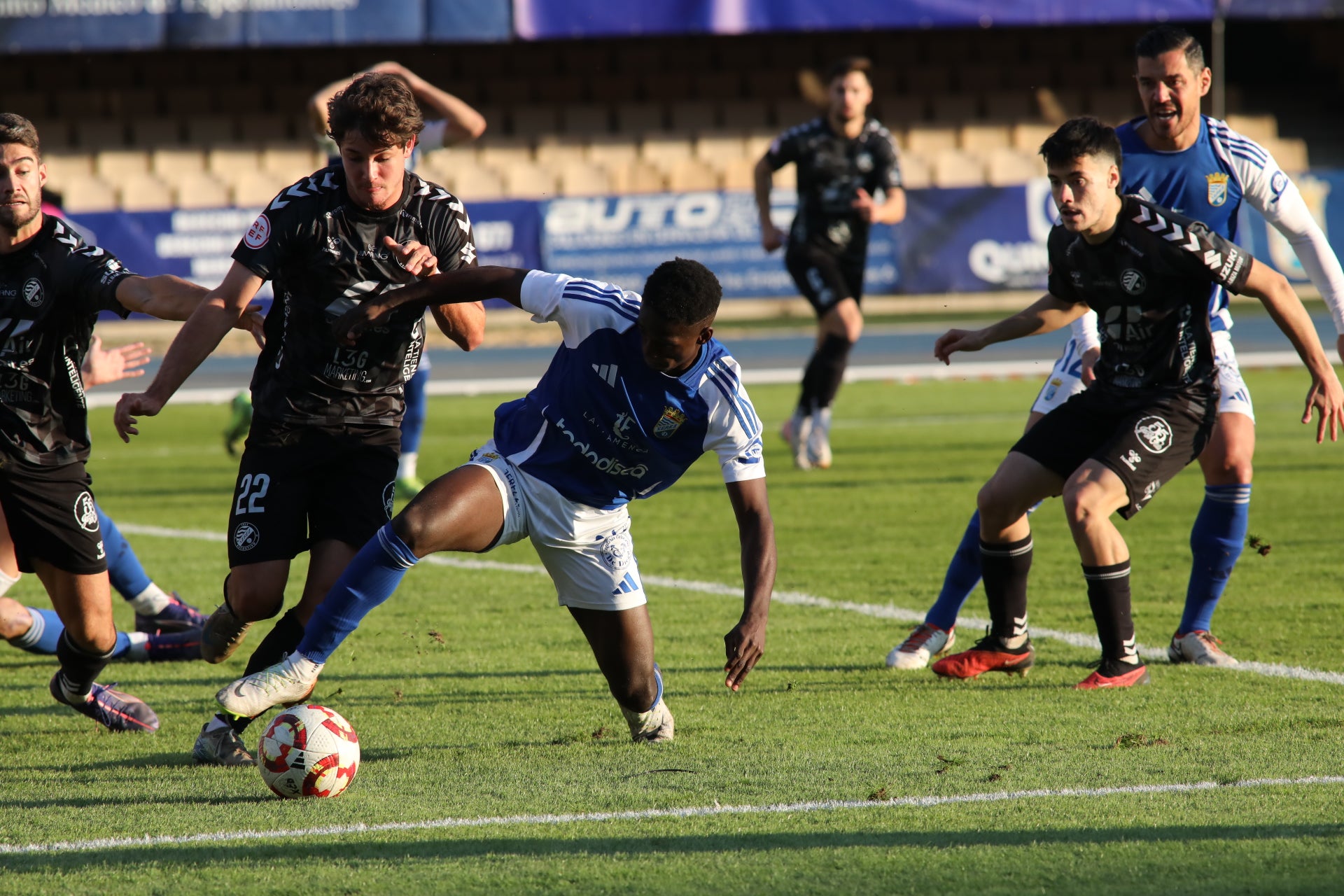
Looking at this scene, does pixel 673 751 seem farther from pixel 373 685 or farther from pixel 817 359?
pixel 817 359

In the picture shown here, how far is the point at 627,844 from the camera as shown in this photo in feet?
11.4

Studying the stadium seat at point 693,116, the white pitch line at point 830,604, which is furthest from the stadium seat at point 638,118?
the white pitch line at point 830,604

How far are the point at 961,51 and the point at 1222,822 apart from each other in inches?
1015

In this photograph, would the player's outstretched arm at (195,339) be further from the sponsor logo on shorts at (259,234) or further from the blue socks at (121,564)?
A: the blue socks at (121,564)

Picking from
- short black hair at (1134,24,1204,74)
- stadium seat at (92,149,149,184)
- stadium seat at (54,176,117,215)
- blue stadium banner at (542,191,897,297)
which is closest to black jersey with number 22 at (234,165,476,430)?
short black hair at (1134,24,1204,74)

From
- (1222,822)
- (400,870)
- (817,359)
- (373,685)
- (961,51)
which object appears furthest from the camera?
(961,51)

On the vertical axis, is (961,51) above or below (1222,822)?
above

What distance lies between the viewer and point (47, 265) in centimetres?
444

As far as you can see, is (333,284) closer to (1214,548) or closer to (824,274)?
(1214,548)

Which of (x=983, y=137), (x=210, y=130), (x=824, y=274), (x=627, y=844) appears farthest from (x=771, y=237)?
(x=210, y=130)

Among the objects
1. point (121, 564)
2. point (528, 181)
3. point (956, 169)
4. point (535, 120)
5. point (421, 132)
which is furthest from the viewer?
point (535, 120)

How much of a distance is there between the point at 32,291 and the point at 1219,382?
152 inches

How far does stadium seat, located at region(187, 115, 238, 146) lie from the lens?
2603cm

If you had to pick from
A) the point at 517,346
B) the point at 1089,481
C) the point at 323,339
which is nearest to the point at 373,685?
the point at 323,339
